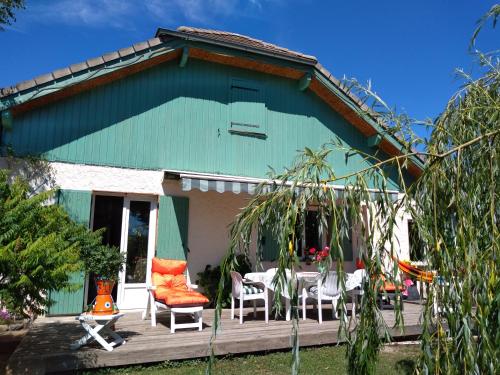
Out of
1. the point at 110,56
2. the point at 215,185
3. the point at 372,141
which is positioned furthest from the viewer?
the point at 372,141

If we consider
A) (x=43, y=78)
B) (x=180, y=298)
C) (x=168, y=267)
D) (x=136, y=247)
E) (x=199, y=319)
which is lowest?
(x=199, y=319)

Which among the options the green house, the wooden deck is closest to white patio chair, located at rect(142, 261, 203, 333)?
the wooden deck

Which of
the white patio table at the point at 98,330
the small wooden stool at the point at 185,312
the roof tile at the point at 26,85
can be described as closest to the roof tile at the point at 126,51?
the roof tile at the point at 26,85

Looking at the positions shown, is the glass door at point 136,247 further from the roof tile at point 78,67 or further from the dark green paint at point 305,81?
the dark green paint at point 305,81

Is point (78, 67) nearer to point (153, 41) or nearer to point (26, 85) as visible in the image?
point (26, 85)

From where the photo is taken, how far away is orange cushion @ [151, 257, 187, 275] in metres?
10.1

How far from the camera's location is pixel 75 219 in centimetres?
1034

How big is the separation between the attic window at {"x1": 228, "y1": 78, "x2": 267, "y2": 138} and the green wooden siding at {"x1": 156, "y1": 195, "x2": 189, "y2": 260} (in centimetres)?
298

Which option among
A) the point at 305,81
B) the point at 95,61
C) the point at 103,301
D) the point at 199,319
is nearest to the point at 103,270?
the point at 103,301

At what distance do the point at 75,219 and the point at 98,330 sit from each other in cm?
427

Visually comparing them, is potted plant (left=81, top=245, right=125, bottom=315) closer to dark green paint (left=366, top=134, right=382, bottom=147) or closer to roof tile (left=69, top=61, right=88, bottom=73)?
roof tile (left=69, top=61, right=88, bottom=73)

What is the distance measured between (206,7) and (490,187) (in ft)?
41.1

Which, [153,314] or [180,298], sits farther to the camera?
[153,314]

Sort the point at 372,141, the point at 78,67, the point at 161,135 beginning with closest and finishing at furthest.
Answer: the point at 78,67 → the point at 161,135 → the point at 372,141
